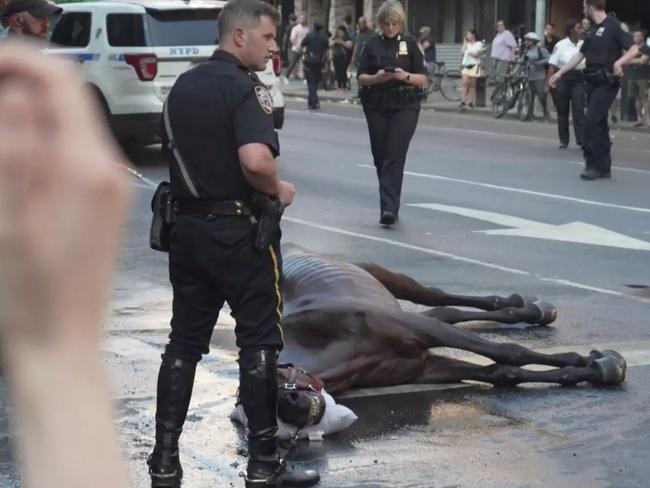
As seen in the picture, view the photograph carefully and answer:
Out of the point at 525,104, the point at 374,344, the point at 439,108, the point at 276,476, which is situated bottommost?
the point at 439,108

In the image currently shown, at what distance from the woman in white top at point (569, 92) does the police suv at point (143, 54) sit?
14.5 ft

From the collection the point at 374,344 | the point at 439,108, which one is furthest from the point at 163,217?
the point at 439,108

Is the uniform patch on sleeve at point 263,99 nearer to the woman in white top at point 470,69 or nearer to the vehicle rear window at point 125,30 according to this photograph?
the vehicle rear window at point 125,30

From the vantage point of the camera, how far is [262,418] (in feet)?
16.3

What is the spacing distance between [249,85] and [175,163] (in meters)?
0.40

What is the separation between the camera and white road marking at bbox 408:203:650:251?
11.0 metres

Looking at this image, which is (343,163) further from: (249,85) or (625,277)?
(249,85)

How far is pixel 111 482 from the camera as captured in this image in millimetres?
1364

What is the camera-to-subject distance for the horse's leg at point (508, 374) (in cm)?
645

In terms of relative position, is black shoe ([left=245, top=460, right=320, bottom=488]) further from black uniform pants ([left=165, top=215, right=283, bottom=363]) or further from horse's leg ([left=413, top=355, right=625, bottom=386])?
horse's leg ([left=413, top=355, right=625, bottom=386])

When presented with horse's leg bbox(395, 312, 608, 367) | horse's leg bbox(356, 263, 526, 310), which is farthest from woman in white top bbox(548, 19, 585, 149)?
horse's leg bbox(395, 312, 608, 367)

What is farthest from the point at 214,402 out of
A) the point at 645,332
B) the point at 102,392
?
the point at 102,392

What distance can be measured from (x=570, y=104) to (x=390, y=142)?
9218 millimetres

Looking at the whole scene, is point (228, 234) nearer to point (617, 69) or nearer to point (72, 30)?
point (617, 69)
